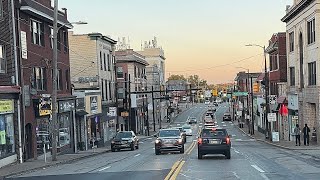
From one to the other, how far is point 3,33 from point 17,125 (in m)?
5.51

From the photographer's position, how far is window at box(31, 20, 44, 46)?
125 feet

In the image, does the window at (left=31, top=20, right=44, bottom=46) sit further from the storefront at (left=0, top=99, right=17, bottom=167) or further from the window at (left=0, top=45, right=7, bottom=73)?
the storefront at (left=0, top=99, right=17, bottom=167)

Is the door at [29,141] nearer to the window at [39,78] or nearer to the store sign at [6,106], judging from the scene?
the window at [39,78]

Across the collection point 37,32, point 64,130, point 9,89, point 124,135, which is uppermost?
point 37,32

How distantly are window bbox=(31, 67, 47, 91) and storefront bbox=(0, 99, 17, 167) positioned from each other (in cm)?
548

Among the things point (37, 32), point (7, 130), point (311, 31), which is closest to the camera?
point (7, 130)

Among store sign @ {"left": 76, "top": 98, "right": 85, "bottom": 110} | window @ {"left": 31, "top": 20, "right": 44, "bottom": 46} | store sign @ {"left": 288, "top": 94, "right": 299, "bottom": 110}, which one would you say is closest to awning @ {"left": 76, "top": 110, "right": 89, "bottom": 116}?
store sign @ {"left": 76, "top": 98, "right": 85, "bottom": 110}

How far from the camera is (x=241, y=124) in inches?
4040

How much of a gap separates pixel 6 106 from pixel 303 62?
94.1 ft

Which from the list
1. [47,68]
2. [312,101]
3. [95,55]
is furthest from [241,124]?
[47,68]

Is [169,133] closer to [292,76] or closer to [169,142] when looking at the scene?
[169,142]

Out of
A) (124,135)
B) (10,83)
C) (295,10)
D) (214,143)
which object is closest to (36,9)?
(10,83)

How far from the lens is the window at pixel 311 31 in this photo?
1795 inches

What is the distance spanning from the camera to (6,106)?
31.3m
